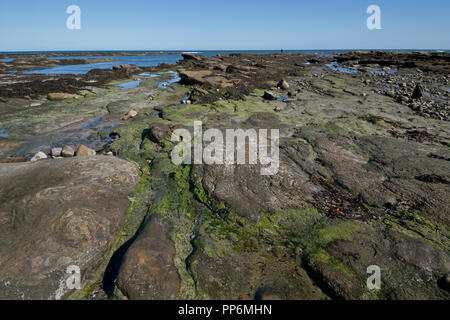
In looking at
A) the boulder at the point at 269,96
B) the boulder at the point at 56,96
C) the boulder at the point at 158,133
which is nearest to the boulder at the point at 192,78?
the boulder at the point at 269,96

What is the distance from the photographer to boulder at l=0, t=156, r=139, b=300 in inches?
99.0

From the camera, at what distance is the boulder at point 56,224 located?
2.51 m

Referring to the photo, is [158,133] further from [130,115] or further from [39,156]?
[130,115]

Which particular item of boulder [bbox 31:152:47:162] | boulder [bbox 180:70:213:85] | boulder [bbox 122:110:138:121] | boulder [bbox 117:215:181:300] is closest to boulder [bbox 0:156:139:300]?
boulder [bbox 117:215:181:300]

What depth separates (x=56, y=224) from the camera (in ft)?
9.77

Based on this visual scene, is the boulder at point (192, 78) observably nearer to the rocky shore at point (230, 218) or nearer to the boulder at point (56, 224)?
the rocky shore at point (230, 218)

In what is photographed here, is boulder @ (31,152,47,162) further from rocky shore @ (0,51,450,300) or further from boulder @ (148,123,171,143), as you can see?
boulder @ (148,123,171,143)

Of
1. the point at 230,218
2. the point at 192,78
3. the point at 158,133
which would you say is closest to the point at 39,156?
the point at 158,133

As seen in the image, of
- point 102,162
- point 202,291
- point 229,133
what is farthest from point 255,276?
point 229,133

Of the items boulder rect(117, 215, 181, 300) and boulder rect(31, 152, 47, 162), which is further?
boulder rect(31, 152, 47, 162)

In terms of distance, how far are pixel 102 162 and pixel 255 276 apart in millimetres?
3588

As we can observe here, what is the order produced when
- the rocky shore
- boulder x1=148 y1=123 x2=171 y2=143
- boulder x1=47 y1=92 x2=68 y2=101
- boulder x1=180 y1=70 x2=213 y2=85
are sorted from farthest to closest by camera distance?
boulder x1=180 y1=70 x2=213 y2=85, boulder x1=47 y1=92 x2=68 y2=101, boulder x1=148 y1=123 x2=171 y2=143, the rocky shore
